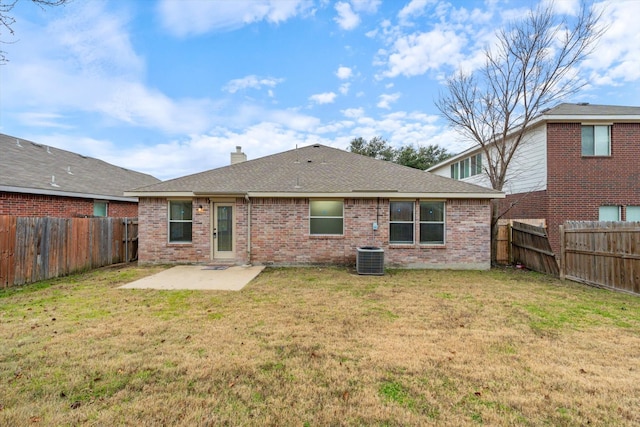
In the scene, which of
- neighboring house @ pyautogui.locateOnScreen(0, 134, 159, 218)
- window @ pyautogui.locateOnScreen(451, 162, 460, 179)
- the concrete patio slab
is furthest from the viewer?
window @ pyautogui.locateOnScreen(451, 162, 460, 179)

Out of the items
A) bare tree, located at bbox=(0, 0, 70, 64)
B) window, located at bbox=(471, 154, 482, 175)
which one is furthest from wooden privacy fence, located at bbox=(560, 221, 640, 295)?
bare tree, located at bbox=(0, 0, 70, 64)

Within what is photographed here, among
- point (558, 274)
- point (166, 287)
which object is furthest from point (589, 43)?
point (166, 287)

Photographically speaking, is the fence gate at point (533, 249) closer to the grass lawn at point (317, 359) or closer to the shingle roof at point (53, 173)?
the grass lawn at point (317, 359)

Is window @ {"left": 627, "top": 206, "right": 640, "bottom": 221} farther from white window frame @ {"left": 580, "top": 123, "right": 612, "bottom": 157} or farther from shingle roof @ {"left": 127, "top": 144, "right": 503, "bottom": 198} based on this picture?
shingle roof @ {"left": 127, "top": 144, "right": 503, "bottom": 198}

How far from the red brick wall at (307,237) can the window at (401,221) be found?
217 mm

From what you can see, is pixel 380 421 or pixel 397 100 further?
pixel 397 100

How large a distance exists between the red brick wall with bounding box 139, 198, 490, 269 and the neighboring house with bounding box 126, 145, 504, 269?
0.11 feet

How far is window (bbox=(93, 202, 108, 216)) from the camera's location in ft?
40.8

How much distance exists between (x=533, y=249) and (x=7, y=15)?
12729 millimetres

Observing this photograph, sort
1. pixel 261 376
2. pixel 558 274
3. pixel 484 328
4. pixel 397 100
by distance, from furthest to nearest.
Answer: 1. pixel 397 100
2. pixel 558 274
3. pixel 484 328
4. pixel 261 376

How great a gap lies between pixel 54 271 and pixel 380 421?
31.1ft

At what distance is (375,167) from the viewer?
11.6 meters

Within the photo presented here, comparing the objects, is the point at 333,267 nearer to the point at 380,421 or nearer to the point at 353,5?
the point at 380,421

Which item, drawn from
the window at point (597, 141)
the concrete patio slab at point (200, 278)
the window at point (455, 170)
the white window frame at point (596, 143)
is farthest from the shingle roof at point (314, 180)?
the window at point (455, 170)
